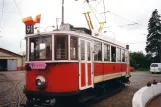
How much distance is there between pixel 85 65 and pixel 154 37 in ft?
157

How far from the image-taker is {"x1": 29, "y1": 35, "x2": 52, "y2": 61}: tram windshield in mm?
8336

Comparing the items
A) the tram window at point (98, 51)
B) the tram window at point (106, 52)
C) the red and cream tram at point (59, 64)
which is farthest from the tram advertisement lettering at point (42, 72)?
the tram window at point (106, 52)

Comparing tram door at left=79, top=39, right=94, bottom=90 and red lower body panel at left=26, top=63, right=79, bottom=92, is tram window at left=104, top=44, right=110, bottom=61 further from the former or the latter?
red lower body panel at left=26, top=63, right=79, bottom=92

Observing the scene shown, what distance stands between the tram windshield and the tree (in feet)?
154

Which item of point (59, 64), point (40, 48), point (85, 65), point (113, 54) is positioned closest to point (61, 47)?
point (59, 64)

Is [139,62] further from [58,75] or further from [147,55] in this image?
[58,75]

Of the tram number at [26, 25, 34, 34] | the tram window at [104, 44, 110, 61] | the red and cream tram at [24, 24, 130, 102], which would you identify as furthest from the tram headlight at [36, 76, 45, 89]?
the tram window at [104, 44, 110, 61]

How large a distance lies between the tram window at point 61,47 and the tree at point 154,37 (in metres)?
46.8

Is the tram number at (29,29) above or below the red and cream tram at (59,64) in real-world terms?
above

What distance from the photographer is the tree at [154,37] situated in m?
52.7

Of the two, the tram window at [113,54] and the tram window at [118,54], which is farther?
the tram window at [118,54]

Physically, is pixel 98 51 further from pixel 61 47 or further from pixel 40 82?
pixel 40 82

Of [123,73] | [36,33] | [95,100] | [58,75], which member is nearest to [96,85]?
[95,100]

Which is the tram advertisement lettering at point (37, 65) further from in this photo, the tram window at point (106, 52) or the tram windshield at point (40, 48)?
the tram window at point (106, 52)
